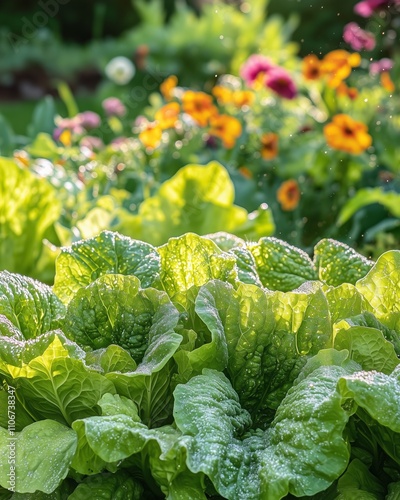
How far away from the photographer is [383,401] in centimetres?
115

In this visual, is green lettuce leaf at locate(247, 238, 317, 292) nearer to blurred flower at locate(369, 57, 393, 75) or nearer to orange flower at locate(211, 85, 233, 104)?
orange flower at locate(211, 85, 233, 104)

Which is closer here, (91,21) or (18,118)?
(18,118)

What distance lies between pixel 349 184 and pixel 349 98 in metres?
0.75

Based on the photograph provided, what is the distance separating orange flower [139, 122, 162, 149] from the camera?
3850 millimetres

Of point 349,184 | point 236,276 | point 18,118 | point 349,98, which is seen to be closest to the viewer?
point 236,276

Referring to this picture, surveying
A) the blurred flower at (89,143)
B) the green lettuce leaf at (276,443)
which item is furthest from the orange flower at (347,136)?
the green lettuce leaf at (276,443)

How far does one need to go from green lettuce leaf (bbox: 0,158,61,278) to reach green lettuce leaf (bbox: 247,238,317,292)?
44.2 inches

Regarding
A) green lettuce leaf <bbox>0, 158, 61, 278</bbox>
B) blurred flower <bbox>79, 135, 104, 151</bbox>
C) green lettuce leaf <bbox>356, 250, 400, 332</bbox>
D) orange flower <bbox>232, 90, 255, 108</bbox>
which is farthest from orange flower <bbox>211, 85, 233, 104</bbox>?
green lettuce leaf <bbox>356, 250, 400, 332</bbox>

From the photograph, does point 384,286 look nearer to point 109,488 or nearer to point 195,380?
point 195,380

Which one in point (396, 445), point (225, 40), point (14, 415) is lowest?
point (225, 40)

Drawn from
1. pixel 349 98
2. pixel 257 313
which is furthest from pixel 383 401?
pixel 349 98

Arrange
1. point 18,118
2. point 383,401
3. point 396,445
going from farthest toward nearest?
point 18,118 → point 396,445 → point 383,401

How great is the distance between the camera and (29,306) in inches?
57.6

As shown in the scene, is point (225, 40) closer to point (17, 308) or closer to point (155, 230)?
point (155, 230)
